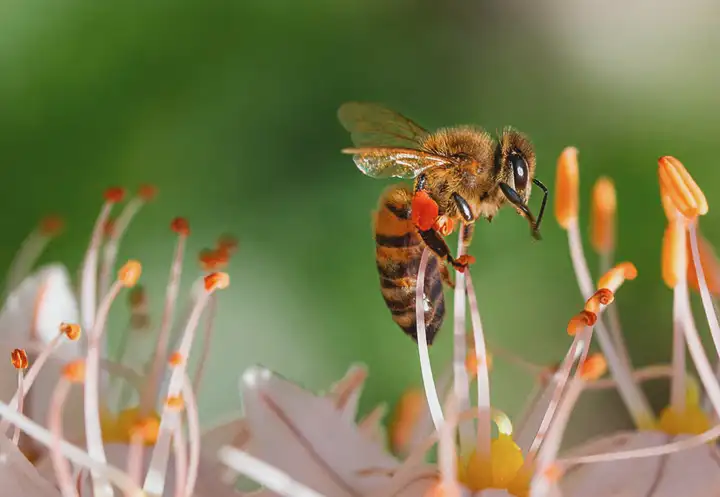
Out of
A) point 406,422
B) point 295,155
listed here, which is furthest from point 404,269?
point 295,155

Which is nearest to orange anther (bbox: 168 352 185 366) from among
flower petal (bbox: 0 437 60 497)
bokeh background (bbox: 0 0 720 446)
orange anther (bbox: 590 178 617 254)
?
flower petal (bbox: 0 437 60 497)

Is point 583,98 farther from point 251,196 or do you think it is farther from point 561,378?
point 561,378

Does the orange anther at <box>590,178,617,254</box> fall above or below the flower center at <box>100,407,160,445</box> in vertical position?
above

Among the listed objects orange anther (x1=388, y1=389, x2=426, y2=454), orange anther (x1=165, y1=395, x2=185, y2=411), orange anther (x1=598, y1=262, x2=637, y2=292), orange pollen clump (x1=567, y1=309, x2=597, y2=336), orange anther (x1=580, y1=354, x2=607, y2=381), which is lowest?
orange anther (x1=165, y1=395, x2=185, y2=411)

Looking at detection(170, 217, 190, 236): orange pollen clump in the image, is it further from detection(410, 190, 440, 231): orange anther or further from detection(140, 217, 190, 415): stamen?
detection(410, 190, 440, 231): orange anther

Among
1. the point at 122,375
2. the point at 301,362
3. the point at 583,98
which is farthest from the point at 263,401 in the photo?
the point at 583,98

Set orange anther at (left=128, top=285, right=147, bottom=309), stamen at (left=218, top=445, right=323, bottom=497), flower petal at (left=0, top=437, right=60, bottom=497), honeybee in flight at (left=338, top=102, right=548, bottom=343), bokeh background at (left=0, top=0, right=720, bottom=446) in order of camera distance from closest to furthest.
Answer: stamen at (left=218, top=445, right=323, bottom=497) < flower petal at (left=0, top=437, right=60, bottom=497) < honeybee in flight at (left=338, top=102, right=548, bottom=343) < orange anther at (left=128, top=285, right=147, bottom=309) < bokeh background at (left=0, top=0, right=720, bottom=446)
